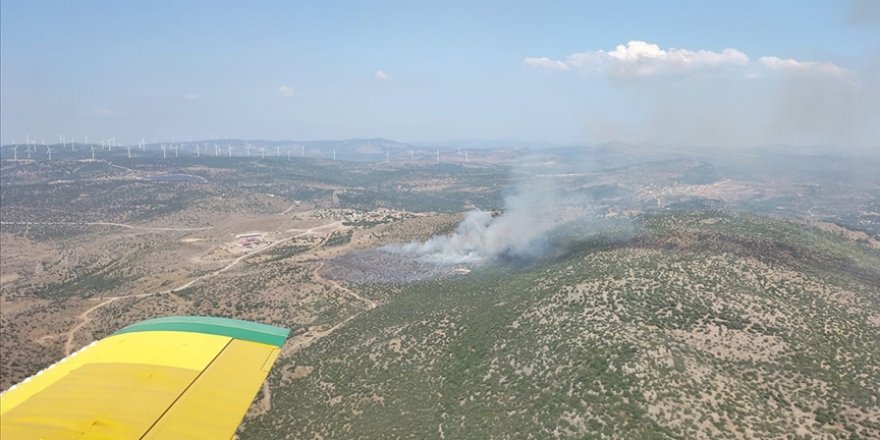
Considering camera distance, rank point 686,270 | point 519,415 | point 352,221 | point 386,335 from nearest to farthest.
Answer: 1. point 519,415
2. point 686,270
3. point 386,335
4. point 352,221

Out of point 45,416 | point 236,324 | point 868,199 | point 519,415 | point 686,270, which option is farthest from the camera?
point 868,199

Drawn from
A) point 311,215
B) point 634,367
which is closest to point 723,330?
point 634,367

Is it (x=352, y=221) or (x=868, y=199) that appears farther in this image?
(x=868, y=199)

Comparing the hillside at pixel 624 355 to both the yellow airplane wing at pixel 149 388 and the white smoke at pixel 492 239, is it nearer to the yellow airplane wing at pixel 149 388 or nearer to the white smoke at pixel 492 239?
the yellow airplane wing at pixel 149 388

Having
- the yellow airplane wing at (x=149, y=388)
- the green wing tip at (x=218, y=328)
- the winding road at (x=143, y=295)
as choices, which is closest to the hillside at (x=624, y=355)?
the green wing tip at (x=218, y=328)

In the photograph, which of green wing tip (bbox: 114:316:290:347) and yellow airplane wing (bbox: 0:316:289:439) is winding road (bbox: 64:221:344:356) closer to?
green wing tip (bbox: 114:316:290:347)

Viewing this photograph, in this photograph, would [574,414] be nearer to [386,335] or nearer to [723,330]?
[723,330]
